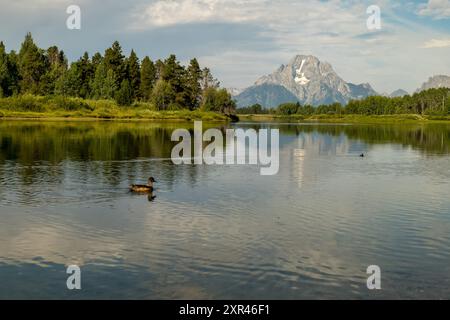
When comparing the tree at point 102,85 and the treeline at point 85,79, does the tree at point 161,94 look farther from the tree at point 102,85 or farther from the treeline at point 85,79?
the tree at point 102,85

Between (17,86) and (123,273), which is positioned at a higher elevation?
(17,86)

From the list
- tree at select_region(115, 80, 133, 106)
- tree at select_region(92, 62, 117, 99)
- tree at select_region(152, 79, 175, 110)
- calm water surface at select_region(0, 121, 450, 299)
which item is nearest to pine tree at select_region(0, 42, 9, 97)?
tree at select_region(92, 62, 117, 99)

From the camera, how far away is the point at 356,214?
28.2 m

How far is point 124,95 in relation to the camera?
175 meters

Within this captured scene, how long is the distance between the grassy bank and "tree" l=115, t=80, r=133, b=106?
10.1 feet

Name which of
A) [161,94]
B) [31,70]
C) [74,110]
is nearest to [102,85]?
[161,94]

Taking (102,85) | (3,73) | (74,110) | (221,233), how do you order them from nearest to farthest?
(221,233)
(74,110)
(3,73)
(102,85)

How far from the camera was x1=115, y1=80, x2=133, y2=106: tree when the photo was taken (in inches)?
6836

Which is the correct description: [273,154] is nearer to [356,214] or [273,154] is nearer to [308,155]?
[308,155]

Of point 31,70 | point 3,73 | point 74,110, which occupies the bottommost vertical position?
point 74,110

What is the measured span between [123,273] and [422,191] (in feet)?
84.2

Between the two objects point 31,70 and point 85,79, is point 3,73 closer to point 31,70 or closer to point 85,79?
point 31,70

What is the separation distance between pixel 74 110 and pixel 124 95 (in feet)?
77.1

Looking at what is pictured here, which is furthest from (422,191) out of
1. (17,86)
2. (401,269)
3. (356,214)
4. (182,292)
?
(17,86)
